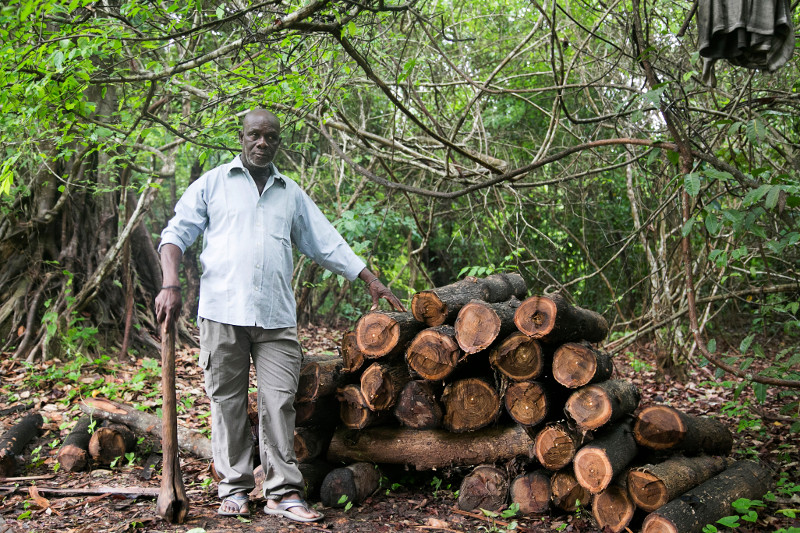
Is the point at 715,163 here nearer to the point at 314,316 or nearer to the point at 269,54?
the point at 269,54

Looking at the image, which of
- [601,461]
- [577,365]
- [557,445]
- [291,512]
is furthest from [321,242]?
[601,461]

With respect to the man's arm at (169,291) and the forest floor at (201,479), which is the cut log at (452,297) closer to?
the forest floor at (201,479)

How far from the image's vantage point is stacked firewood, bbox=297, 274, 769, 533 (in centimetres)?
355

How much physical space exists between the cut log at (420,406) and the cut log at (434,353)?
13 cm

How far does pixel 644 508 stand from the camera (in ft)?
11.2

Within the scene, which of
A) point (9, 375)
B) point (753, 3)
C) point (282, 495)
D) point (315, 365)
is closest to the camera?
point (753, 3)

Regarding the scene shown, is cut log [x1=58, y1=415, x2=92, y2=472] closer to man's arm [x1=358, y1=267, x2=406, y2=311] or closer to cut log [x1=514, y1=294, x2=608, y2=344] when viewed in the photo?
man's arm [x1=358, y1=267, x2=406, y2=311]

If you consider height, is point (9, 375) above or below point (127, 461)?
above

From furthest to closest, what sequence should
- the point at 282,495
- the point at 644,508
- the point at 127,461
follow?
the point at 127,461 < the point at 282,495 < the point at 644,508

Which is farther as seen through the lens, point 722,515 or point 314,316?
point 314,316

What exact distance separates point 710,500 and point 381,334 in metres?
2.10

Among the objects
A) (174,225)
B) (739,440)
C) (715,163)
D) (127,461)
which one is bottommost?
(127,461)

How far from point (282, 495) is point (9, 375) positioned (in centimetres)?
445

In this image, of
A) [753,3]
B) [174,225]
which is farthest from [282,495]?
[753,3]
